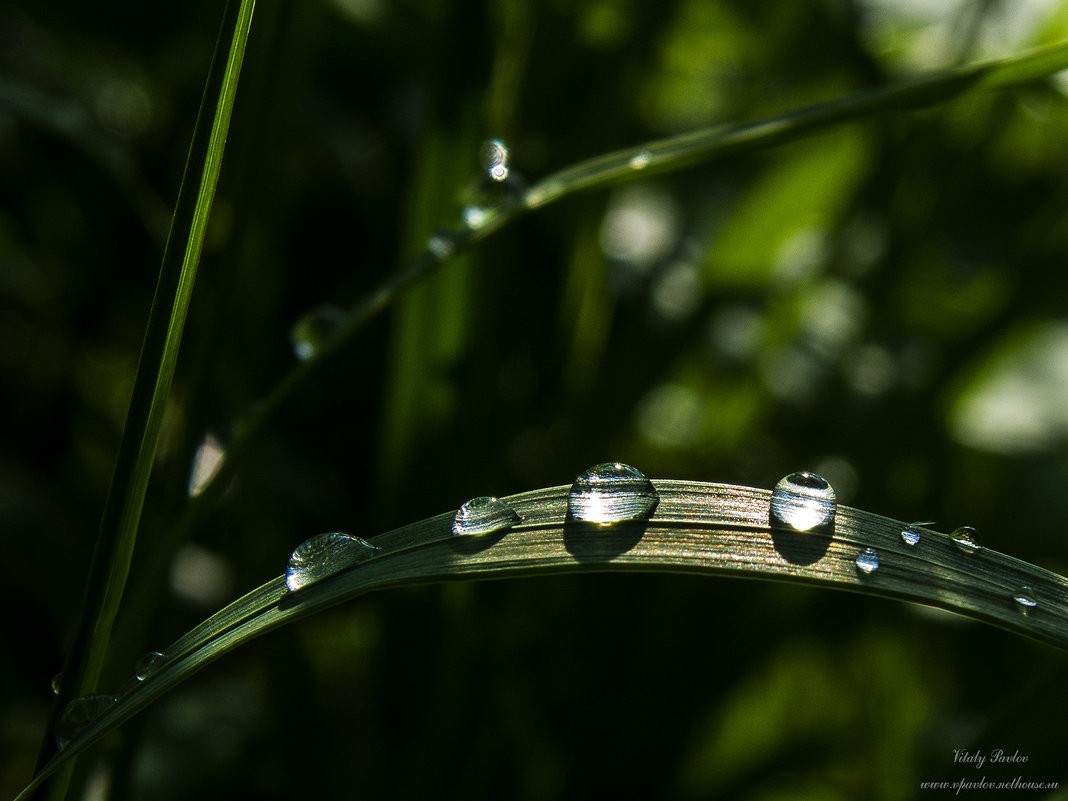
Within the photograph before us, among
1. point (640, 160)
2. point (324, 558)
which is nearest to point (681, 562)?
point (324, 558)

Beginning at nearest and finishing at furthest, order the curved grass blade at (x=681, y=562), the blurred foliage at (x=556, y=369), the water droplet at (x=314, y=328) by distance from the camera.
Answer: the curved grass blade at (x=681, y=562) < the water droplet at (x=314, y=328) < the blurred foliage at (x=556, y=369)

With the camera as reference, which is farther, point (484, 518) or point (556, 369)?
point (556, 369)

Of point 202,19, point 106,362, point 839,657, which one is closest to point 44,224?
point 106,362

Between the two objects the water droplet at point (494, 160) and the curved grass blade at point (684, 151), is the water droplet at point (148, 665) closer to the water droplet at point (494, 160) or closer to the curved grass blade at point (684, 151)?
the curved grass blade at point (684, 151)

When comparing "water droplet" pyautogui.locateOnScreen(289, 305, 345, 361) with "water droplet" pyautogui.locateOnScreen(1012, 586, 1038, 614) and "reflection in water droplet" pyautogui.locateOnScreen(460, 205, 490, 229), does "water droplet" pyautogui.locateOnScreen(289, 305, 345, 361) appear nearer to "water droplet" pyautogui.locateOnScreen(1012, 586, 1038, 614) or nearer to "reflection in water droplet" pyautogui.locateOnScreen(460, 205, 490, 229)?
"reflection in water droplet" pyautogui.locateOnScreen(460, 205, 490, 229)

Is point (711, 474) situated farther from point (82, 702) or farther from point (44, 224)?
point (44, 224)

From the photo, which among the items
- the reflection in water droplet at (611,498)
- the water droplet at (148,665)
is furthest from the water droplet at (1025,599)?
the water droplet at (148,665)

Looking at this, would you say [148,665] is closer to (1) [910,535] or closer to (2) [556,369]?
(1) [910,535]
